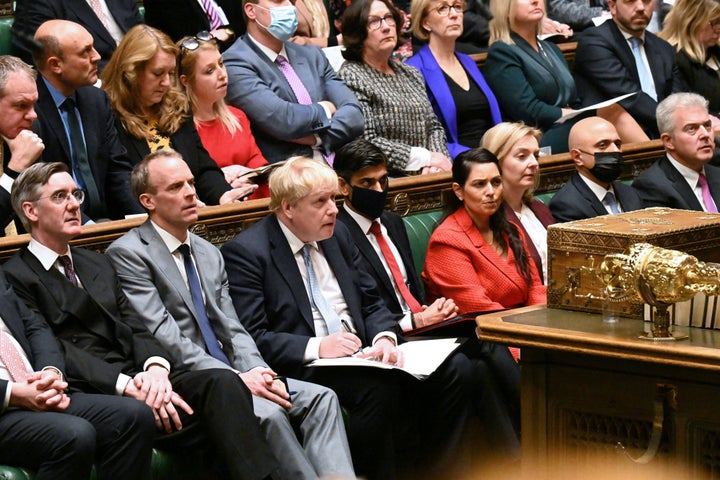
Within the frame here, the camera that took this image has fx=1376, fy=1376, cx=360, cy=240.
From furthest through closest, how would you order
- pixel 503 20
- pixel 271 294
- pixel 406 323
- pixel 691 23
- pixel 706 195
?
pixel 691 23, pixel 503 20, pixel 706 195, pixel 406 323, pixel 271 294

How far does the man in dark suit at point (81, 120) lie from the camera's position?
16.3ft

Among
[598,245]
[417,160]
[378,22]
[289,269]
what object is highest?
[378,22]

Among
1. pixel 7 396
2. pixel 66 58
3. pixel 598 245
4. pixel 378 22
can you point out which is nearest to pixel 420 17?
pixel 378 22

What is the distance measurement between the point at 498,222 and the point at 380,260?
50 cm

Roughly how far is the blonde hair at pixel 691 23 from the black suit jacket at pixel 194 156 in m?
3.14

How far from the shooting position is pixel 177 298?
440cm

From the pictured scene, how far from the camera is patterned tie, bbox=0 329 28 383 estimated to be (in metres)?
3.91

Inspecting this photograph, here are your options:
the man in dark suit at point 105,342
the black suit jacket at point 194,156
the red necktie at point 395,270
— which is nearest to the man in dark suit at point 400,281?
the red necktie at point 395,270

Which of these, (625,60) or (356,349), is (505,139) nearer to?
(356,349)

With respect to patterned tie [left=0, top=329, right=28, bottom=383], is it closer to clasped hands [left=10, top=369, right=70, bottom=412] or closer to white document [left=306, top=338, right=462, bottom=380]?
clasped hands [left=10, top=369, right=70, bottom=412]

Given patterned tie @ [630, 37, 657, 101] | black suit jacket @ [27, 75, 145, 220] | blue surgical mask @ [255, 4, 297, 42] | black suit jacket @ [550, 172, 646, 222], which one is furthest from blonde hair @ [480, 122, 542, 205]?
patterned tie @ [630, 37, 657, 101]

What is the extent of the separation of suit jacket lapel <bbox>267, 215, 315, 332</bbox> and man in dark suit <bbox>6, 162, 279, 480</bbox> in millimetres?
534

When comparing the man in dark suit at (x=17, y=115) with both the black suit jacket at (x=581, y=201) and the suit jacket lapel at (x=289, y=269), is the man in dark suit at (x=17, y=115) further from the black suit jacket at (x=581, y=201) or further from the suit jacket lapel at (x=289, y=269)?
the black suit jacket at (x=581, y=201)

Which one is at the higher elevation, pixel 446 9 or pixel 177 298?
pixel 446 9
